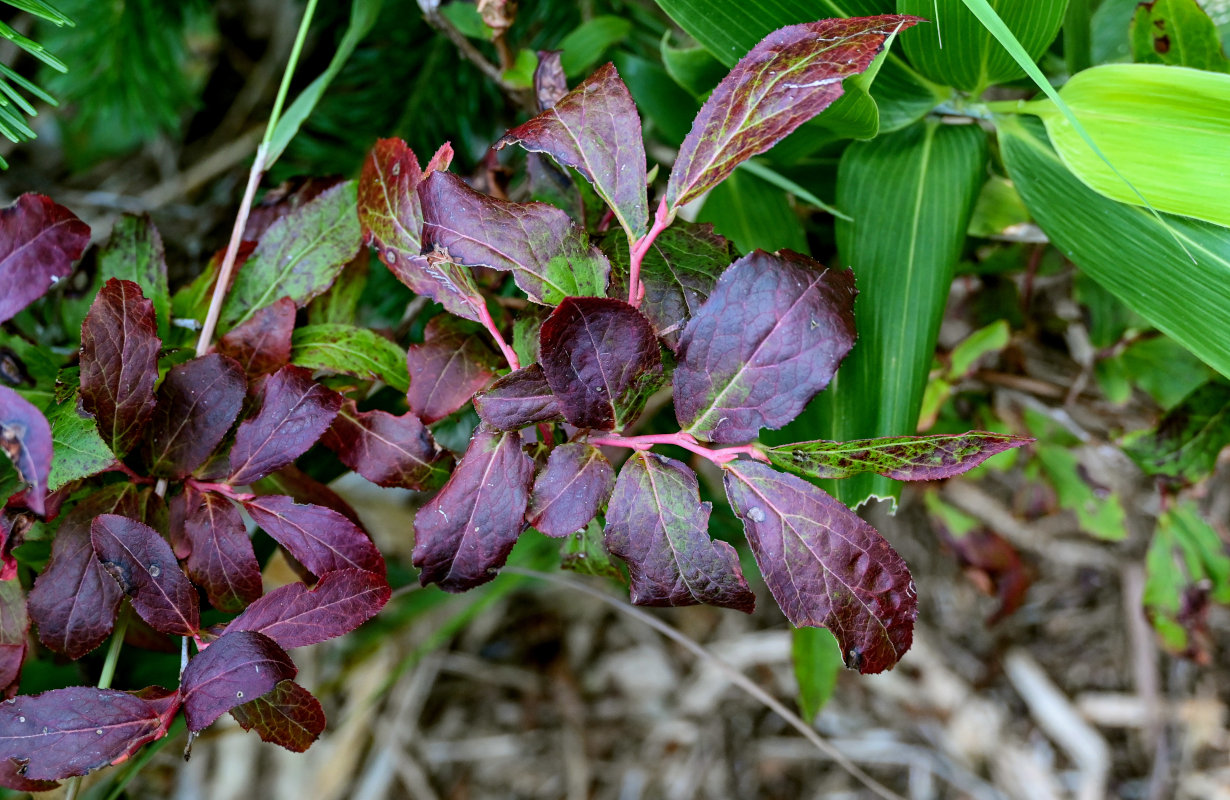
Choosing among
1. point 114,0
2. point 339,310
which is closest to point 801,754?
point 339,310

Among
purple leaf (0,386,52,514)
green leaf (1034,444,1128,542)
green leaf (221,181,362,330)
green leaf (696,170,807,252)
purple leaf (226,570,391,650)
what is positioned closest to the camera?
purple leaf (0,386,52,514)

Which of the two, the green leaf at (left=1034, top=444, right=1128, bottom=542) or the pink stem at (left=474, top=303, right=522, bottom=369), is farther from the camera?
the green leaf at (left=1034, top=444, right=1128, bottom=542)

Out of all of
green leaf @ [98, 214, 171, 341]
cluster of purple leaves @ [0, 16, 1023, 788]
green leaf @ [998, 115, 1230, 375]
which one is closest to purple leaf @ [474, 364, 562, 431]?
cluster of purple leaves @ [0, 16, 1023, 788]

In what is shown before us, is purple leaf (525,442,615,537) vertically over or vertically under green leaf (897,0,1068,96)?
under

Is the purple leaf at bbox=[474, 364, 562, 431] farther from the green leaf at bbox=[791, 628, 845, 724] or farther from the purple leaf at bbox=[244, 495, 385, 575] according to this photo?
the green leaf at bbox=[791, 628, 845, 724]

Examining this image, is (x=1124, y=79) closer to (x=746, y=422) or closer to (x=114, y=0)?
(x=746, y=422)

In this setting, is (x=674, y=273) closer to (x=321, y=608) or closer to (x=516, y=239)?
(x=516, y=239)
